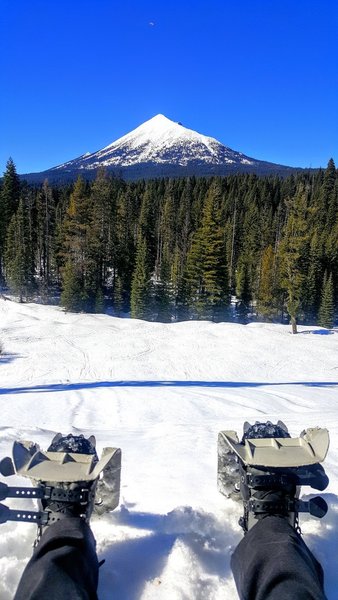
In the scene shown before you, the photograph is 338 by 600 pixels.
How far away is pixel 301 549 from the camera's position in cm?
181

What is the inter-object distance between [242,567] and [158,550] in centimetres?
78

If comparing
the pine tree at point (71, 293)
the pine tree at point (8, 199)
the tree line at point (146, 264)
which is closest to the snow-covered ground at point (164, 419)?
the pine tree at point (71, 293)

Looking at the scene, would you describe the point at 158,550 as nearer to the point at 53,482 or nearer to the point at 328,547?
the point at 53,482

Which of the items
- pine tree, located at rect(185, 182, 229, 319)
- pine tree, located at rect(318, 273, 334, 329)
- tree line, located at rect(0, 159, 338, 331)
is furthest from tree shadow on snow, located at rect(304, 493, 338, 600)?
pine tree, located at rect(318, 273, 334, 329)

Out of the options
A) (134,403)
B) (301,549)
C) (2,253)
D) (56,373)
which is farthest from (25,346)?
(2,253)

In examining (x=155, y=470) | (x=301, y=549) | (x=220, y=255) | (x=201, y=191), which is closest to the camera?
(x=301, y=549)

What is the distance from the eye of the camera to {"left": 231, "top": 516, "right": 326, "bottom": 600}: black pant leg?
5.08ft

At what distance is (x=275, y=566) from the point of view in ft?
5.49

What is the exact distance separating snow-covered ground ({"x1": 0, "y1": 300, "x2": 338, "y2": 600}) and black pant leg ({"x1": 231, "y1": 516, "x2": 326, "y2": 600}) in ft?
1.45

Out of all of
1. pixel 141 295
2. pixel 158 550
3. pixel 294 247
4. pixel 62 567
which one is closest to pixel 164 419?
pixel 158 550

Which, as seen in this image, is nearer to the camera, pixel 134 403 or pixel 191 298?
pixel 134 403

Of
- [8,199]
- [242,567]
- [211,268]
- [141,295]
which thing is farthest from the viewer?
[8,199]

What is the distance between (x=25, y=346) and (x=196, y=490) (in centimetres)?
2141

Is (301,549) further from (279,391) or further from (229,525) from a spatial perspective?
(279,391)
